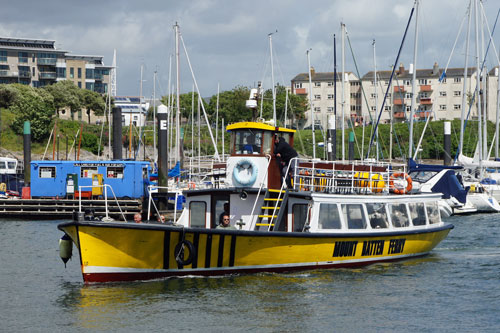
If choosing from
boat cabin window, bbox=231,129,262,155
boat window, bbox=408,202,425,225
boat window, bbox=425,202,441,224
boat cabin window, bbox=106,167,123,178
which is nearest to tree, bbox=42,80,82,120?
boat cabin window, bbox=106,167,123,178

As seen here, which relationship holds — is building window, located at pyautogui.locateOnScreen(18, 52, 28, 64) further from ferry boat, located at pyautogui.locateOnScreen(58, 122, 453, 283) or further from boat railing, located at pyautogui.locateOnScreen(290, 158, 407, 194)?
ferry boat, located at pyautogui.locateOnScreen(58, 122, 453, 283)

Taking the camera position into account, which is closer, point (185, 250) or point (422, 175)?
point (185, 250)

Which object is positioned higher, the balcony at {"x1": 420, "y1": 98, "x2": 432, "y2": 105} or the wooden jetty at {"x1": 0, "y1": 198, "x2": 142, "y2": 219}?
the balcony at {"x1": 420, "y1": 98, "x2": 432, "y2": 105}

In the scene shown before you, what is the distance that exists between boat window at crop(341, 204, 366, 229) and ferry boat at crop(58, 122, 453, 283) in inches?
1.3

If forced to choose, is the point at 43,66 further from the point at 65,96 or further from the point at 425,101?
the point at 425,101

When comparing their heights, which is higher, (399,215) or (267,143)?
(267,143)

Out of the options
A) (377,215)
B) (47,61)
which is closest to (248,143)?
(377,215)

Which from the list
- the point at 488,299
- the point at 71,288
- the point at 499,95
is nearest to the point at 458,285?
the point at 488,299

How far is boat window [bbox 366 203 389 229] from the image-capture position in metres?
23.8

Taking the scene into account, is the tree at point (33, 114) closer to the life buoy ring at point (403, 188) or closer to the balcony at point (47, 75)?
the balcony at point (47, 75)

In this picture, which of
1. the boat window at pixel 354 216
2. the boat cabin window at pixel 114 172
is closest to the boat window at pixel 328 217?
the boat window at pixel 354 216

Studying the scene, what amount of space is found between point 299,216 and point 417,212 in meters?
5.85

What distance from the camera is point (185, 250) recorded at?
20.3m

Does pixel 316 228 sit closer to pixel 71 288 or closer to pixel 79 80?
pixel 71 288
